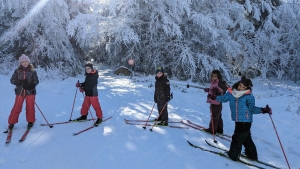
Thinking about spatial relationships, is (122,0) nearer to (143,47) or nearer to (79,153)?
(143,47)

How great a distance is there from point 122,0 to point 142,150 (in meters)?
12.9

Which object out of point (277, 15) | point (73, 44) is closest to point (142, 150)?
point (73, 44)

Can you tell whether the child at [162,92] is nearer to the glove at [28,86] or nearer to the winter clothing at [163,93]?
the winter clothing at [163,93]

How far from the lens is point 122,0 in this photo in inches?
601

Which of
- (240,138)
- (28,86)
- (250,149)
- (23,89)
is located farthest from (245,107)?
(23,89)

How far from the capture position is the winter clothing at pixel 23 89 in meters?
5.34

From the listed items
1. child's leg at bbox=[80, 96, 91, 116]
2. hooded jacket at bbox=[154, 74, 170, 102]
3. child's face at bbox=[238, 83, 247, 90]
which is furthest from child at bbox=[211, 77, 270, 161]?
child's leg at bbox=[80, 96, 91, 116]

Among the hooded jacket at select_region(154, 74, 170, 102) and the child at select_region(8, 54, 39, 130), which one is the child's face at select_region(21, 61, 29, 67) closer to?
the child at select_region(8, 54, 39, 130)

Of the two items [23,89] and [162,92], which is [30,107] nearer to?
[23,89]

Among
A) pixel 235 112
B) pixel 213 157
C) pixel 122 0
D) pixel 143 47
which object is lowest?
pixel 213 157

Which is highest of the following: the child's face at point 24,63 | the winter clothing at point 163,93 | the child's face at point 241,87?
the child's face at point 24,63

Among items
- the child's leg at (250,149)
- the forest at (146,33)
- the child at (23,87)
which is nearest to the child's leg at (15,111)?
the child at (23,87)

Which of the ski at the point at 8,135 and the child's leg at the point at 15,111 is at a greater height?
the child's leg at the point at 15,111

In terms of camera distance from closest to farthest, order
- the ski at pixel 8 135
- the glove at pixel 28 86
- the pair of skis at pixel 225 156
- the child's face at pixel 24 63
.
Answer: the pair of skis at pixel 225 156
the ski at pixel 8 135
the glove at pixel 28 86
the child's face at pixel 24 63
